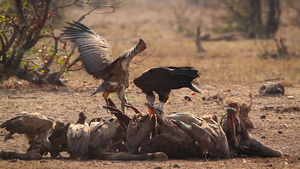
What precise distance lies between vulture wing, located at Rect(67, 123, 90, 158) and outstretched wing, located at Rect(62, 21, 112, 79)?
5.32ft

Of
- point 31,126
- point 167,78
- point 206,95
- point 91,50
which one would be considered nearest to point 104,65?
point 91,50

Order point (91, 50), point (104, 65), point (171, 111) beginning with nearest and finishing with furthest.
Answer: point (104, 65), point (91, 50), point (171, 111)

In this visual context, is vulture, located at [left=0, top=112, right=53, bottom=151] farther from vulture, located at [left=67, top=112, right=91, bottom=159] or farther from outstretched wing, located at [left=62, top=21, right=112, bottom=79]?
outstretched wing, located at [left=62, top=21, right=112, bottom=79]

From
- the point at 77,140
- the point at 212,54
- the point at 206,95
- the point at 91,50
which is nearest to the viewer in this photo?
the point at 77,140

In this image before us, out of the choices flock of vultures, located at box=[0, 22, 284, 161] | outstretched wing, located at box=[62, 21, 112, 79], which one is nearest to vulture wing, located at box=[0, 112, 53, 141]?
flock of vultures, located at box=[0, 22, 284, 161]

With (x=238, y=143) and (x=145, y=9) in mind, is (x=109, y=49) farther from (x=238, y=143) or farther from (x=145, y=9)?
(x=145, y=9)

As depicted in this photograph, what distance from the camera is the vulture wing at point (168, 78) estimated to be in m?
5.55

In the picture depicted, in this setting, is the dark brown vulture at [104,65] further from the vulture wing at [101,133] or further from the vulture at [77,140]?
the vulture at [77,140]

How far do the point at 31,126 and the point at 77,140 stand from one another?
0.53 m

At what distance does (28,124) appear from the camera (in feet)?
17.2

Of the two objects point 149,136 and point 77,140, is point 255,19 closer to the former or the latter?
point 149,136

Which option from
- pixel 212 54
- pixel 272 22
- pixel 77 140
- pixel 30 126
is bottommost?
pixel 77 140

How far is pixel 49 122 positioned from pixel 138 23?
76.6 ft

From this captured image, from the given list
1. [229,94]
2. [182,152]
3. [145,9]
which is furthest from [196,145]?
[145,9]
